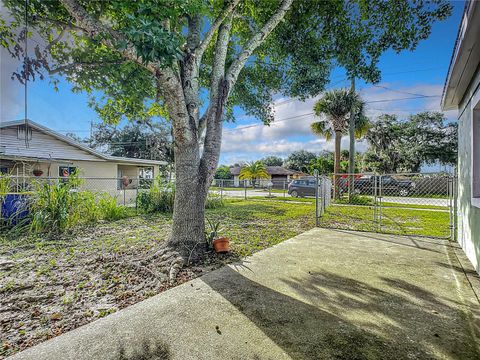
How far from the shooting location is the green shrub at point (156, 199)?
10808 millimetres

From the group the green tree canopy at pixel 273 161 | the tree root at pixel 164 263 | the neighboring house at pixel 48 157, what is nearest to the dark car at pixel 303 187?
the neighboring house at pixel 48 157

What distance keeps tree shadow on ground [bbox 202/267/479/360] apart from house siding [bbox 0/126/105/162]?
490 inches

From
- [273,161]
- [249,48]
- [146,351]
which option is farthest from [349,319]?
[273,161]

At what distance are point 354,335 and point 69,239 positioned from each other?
6.43 metres

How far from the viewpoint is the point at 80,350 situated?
A: 6.77 ft

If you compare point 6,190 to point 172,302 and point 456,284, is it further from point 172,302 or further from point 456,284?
point 456,284

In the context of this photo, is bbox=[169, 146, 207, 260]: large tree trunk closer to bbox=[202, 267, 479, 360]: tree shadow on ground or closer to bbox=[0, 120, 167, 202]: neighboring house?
bbox=[202, 267, 479, 360]: tree shadow on ground

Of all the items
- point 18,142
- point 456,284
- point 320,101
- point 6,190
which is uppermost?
point 320,101

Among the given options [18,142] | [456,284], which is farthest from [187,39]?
[18,142]

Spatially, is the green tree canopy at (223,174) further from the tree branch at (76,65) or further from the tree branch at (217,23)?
the tree branch at (217,23)

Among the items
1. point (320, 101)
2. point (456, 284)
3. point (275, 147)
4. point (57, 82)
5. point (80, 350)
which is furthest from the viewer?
point (275, 147)

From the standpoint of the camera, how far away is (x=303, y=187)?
18766 mm

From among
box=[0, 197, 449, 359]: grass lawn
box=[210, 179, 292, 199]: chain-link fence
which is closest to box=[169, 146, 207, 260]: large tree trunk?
box=[0, 197, 449, 359]: grass lawn

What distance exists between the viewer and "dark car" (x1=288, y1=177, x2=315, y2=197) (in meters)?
18.4
